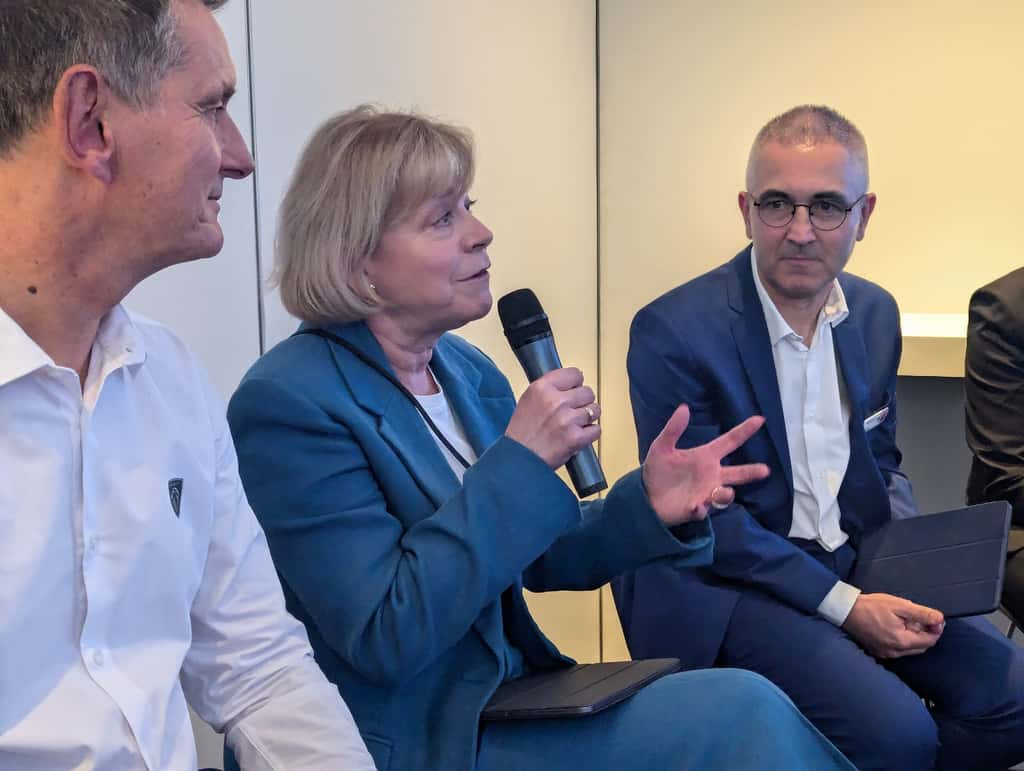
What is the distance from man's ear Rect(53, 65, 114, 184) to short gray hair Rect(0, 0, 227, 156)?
10 mm

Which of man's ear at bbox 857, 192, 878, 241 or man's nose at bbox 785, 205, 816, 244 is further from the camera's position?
man's ear at bbox 857, 192, 878, 241

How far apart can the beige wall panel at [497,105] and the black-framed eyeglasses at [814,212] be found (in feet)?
2.48

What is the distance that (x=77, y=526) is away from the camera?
3.68 feet

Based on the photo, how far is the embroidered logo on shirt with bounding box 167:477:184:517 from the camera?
1.25 meters

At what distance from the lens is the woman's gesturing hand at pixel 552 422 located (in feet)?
5.06

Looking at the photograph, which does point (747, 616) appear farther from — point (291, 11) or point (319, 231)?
point (291, 11)

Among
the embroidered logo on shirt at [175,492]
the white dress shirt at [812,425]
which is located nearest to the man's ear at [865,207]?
the white dress shirt at [812,425]

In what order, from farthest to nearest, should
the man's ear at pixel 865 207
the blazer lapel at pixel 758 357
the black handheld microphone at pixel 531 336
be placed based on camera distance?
the man's ear at pixel 865 207 → the blazer lapel at pixel 758 357 → the black handheld microphone at pixel 531 336

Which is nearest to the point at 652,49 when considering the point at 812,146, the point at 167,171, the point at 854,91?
the point at 854,91

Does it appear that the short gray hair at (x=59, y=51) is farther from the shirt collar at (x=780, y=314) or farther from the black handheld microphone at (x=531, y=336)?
the shirt collar at (x=780, y=314)

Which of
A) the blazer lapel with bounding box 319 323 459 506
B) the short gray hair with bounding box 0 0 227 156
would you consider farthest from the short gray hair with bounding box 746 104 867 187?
the short gray hair with bounding box 0 0 227 156

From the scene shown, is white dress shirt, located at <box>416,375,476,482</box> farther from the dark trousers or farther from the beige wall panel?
the dark trousers

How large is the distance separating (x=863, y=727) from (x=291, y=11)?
1662mm

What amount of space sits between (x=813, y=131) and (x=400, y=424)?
126 cm
